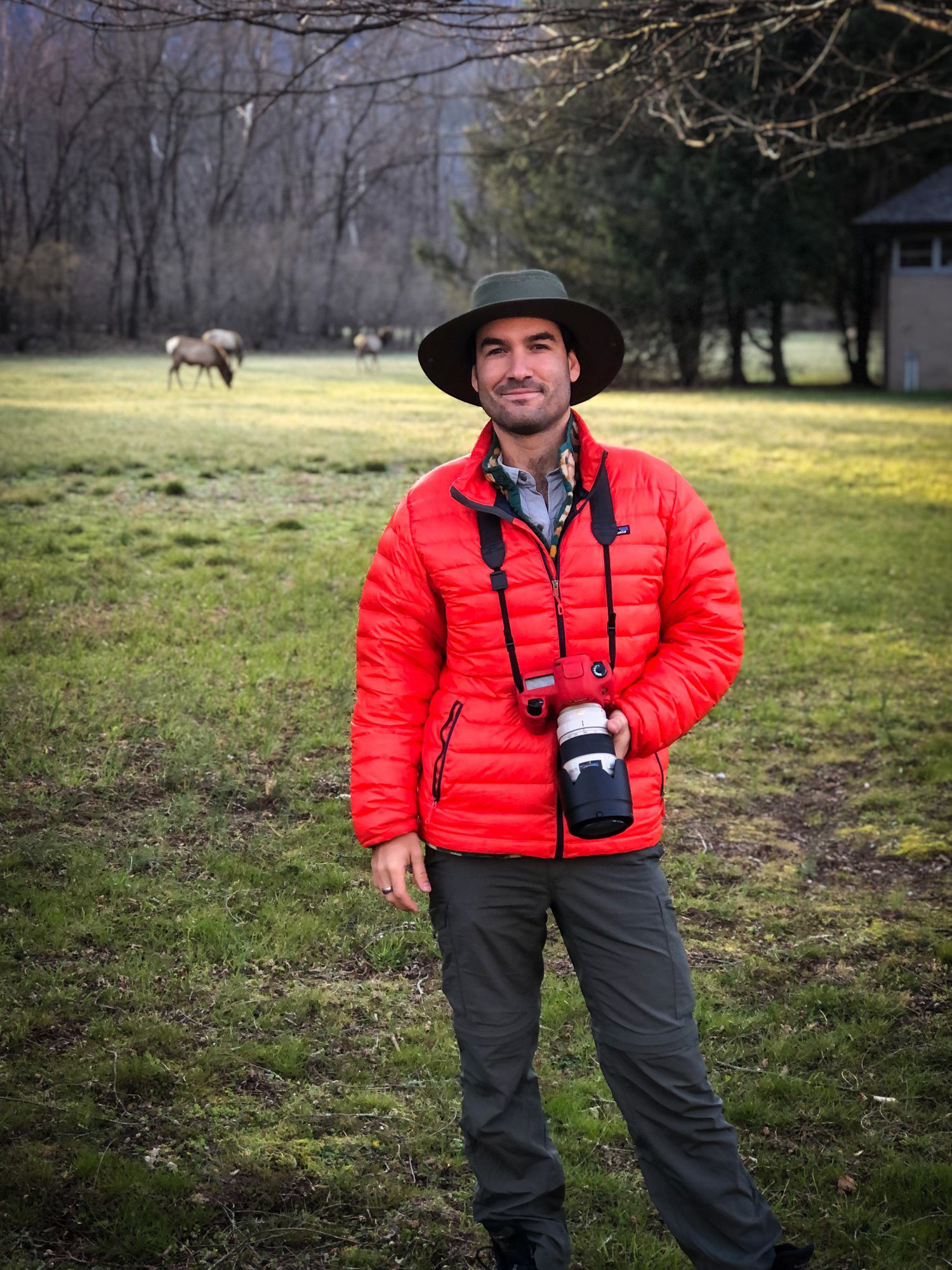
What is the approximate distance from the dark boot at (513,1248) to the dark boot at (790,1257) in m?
0.50

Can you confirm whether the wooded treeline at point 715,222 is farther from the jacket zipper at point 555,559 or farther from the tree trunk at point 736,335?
the jacket zipper at point 555,559

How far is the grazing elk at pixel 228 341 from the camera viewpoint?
2283 cm

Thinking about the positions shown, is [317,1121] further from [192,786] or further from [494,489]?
[192,786]

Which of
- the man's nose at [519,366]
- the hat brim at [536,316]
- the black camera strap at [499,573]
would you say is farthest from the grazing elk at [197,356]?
the black camera strap at [499,573]

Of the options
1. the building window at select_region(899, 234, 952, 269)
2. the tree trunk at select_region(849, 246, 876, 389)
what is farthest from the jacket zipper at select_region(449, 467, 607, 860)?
the tree trunk at select_region(849, 246, 876, 389)

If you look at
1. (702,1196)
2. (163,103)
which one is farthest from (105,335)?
(702,1196)

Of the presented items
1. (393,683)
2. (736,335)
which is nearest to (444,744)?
(393,683)

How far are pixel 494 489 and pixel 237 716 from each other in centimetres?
391

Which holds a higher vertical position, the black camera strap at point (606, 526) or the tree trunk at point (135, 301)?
the tree trunk at point (135, 301)

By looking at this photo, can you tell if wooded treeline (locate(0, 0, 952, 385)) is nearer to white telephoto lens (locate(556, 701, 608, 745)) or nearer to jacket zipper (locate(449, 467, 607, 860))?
jacket zipper (locate(449, 467, 607, 860))

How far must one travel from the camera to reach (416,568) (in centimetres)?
280

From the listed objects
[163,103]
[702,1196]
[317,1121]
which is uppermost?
[163,103]

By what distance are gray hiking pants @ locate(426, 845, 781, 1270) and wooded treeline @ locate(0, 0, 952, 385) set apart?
12.1 ft

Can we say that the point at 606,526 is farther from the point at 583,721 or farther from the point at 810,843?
the point at 810,843
